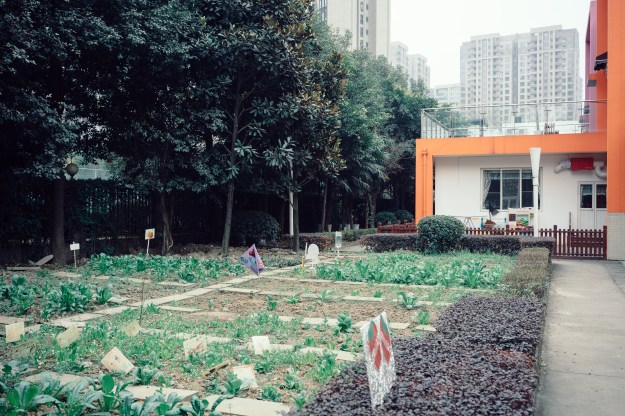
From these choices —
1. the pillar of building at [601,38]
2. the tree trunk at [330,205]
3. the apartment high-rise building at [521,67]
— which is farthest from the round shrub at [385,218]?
the apartment high-rise building at [521,67]

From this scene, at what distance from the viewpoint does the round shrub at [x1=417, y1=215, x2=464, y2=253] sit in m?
15.5

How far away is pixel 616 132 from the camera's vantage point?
16.0 m

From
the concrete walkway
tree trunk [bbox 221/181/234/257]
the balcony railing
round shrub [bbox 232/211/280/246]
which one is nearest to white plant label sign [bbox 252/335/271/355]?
the concrete walkway

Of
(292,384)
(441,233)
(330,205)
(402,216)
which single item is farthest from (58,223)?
(402,216)

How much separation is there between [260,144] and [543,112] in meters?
9.90

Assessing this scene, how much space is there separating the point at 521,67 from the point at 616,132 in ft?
252

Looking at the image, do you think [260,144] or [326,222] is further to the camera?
[326,222]

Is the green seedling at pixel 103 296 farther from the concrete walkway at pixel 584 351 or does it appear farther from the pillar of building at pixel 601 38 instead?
the pillar of building at pixel 601 38

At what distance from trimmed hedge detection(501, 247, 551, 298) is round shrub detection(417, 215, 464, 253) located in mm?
4245

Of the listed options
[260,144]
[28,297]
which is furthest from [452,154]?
[28,297]

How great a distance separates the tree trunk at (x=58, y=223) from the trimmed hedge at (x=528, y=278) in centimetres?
977

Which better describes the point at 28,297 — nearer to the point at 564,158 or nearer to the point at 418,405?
the point at 418,405

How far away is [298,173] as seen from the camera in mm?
17016

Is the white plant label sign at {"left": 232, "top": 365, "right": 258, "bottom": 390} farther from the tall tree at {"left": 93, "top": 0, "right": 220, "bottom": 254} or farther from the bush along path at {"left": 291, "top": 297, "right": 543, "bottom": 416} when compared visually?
the tall tree at {"left": 93, "top": 0, "right": 220, "bottom": 254}
